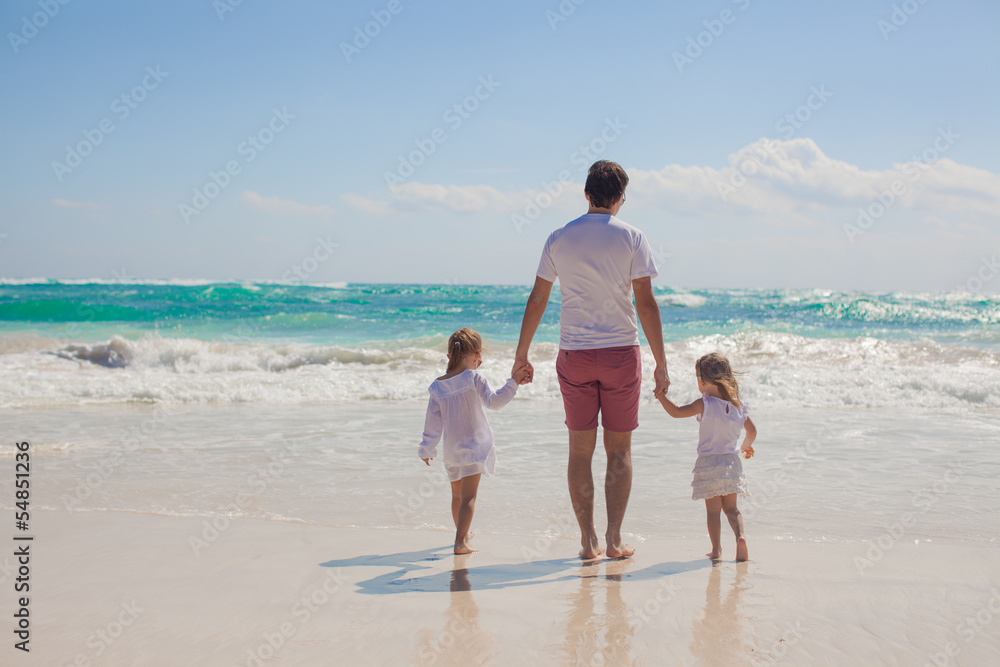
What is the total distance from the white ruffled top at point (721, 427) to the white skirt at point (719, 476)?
0.04 m

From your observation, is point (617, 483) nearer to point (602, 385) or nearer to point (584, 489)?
point (584, 489)

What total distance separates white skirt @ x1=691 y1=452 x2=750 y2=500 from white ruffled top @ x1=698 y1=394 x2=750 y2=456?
0.12ft

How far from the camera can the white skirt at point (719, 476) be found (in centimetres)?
342

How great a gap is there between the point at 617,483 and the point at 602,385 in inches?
20.1

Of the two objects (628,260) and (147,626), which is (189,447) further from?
(628,260)

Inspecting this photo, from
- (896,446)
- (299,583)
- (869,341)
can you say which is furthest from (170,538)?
(869,341)

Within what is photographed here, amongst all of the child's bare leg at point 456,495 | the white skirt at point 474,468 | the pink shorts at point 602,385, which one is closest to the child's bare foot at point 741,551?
the pink shorts at point 602,385

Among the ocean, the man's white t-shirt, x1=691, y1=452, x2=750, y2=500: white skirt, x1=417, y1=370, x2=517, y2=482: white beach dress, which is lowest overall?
the ocean

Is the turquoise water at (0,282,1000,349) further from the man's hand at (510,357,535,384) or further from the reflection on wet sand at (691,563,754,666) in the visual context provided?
the reflection on wet sand at (691,563,754,666)

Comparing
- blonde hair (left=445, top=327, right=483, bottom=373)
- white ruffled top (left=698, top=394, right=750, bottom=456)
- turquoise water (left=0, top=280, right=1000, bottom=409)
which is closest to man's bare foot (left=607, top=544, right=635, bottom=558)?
white ruffled top (left=698, top=394, right=750, bottom=456)

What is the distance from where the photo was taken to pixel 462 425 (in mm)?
3645

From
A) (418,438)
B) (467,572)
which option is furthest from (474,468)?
(418,438)

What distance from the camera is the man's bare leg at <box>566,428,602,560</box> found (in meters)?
3.40

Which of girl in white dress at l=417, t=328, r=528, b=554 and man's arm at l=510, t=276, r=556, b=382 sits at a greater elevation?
man's arm at l=510, t=276, r=556, b=382
